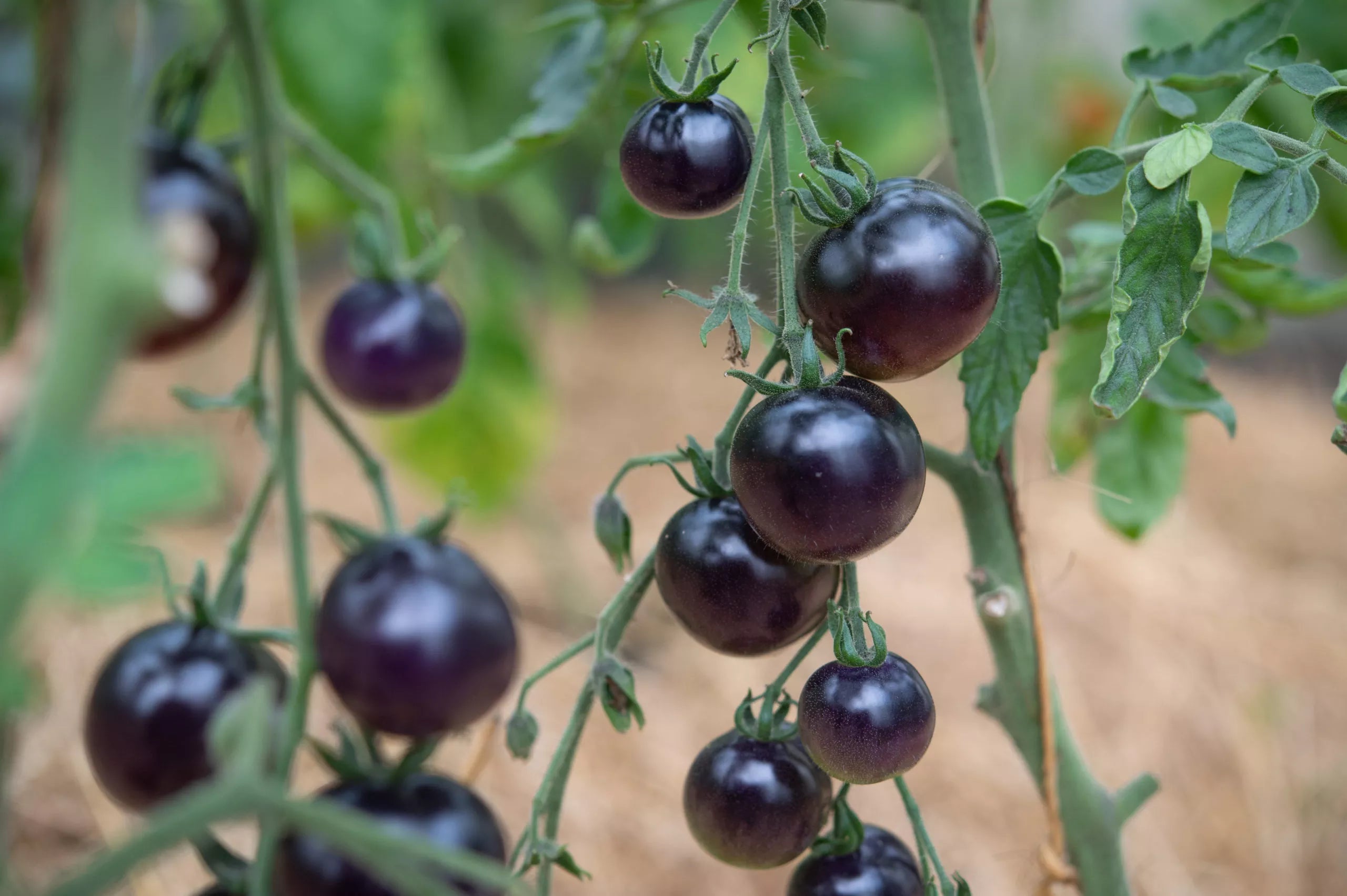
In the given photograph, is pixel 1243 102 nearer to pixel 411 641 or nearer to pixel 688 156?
pixel 688 156

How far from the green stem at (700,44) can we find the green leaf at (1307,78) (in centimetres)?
21

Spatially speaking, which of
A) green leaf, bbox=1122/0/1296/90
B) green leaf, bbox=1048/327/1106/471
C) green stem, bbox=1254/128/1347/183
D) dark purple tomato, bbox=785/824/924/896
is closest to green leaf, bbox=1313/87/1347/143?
green stem, bbox=1254/128/1347/183

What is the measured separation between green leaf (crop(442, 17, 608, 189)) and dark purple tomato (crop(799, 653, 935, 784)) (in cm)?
34

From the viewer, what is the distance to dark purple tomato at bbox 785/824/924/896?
0.46m

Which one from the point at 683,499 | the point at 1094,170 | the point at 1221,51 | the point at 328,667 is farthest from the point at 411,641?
the point at 683,499

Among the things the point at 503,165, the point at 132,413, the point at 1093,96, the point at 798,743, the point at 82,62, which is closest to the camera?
the point at 82,62

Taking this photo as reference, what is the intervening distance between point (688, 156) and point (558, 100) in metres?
0.24

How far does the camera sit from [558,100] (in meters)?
0.62

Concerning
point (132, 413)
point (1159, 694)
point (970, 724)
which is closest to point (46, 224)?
point (970, 724)

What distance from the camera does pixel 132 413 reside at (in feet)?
8.08

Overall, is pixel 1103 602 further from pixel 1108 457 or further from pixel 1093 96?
pixel 1108 457

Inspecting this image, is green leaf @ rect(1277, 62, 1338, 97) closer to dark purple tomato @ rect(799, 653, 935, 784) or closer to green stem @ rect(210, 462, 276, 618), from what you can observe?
dark purple tomato @ rect(799, 653, 935, 784)

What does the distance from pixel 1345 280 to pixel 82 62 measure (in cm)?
56

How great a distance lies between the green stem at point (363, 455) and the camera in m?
0.58
